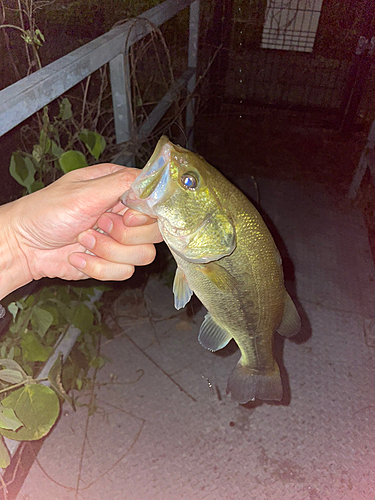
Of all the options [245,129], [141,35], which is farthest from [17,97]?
[245,129]

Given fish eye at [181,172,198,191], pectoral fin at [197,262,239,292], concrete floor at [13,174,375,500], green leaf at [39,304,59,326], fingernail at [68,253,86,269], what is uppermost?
fish eye at [181,172,198,191]

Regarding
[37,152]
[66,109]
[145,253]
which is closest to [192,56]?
[66,109]

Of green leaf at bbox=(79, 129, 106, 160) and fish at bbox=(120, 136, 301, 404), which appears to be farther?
green leaf at bbox=(79, 129, 106, 160)

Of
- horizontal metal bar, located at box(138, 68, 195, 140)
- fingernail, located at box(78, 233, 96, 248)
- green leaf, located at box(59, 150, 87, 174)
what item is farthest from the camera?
horizontal metal bar, located at box(138, 68, 195, 140)

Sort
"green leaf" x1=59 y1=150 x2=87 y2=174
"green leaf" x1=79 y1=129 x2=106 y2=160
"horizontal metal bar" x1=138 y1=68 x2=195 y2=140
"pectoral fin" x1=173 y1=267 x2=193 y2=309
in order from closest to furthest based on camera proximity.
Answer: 1. "pectoral fin" x1=173 y1=267 x2=193 y2=309
2. "green leaf" x1=59 y1=150 x2=87 y2=174
3. "green leaf" x1=79 y1=129 x2=106 y2=160
4. "horizontal metal bar" x1=138 y1=68 x2=195 y2=140

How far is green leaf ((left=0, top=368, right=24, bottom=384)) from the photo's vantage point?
656 millimetres

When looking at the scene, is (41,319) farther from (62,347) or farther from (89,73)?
(89,73)

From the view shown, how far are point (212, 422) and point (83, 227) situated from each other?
0.74 metres

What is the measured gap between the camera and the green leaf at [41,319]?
33.3 inches

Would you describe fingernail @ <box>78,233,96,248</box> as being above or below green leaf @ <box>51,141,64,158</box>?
below

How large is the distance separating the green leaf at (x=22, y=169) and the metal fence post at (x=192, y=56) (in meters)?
0.86

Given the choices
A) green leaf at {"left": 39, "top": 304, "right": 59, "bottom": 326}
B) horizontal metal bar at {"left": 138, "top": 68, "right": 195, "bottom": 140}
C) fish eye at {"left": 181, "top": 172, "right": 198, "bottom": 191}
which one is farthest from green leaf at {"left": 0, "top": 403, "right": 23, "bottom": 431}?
horizontal metal bar at {"left": 138, "top": 68, "right": 195, "bottom": 140}

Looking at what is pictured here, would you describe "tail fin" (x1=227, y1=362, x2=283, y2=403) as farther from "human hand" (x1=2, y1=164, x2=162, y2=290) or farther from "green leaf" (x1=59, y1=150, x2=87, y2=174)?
"green leaf" (x1=59, y1=150, x2=87, y2=174)

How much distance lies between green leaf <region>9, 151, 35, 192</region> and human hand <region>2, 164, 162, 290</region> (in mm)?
148
